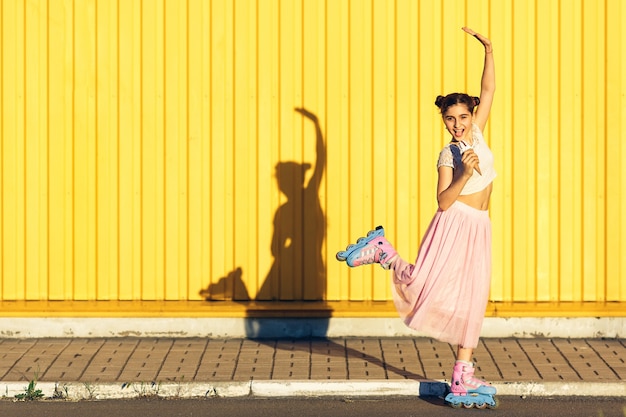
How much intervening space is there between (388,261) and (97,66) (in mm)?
3377

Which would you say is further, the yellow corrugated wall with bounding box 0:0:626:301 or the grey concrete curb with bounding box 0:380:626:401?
the yellow corrugated wall with bounding box 0:0:626:301

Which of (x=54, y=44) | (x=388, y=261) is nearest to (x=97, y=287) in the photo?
(x=54, y=44)

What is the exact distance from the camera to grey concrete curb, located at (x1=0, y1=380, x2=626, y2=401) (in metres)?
9.86

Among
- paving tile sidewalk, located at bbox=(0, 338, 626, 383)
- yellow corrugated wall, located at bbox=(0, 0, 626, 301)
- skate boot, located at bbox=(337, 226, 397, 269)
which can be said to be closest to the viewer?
skate boot, located at bbox=(337, 226, 397, 269)

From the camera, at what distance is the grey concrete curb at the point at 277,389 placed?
9.86 metres

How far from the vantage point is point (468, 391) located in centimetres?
952

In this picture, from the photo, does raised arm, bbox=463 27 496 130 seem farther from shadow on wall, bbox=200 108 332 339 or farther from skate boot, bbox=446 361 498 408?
shadow on wall, bbox=200 108 332 339

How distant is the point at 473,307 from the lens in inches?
379

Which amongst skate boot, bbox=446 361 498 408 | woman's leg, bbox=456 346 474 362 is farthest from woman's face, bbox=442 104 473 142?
skate boot, bbox=446 361 498 408

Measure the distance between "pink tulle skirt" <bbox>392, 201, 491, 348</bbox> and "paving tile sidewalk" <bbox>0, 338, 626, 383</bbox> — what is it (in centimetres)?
54

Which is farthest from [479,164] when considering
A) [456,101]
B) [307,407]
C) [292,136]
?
[292,136]

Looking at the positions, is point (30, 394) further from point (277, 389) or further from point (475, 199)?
point (475, 199)

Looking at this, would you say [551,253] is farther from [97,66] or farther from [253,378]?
[97,66]

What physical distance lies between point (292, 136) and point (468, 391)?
10.3 feet
